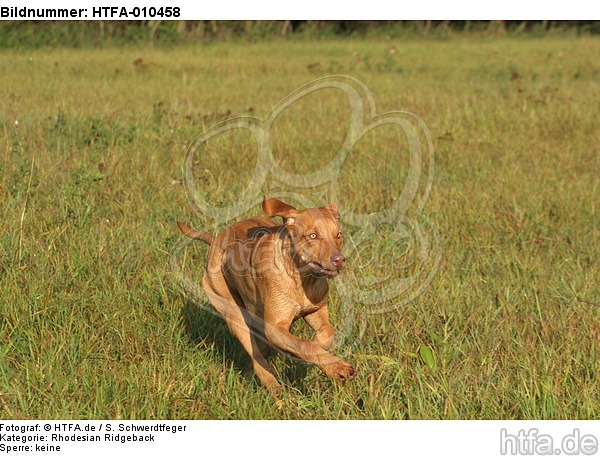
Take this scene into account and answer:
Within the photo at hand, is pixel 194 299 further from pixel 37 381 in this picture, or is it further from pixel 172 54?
pixel 172 54

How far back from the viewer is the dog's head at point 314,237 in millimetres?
3520

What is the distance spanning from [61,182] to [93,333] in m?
2.58

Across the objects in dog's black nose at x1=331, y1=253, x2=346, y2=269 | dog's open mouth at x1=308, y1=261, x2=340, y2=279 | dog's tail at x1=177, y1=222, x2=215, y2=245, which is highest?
dog's black nose at x1=331, y1=253, x2=346, y2=269

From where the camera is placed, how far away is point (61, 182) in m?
6.55

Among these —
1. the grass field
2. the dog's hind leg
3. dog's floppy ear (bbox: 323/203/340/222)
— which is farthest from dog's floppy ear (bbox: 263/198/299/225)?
the grass field

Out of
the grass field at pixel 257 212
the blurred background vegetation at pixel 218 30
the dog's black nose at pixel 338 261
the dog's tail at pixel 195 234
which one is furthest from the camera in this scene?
the blurred background vegetation at pixel 218 30

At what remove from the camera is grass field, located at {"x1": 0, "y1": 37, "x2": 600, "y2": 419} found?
3840 mm

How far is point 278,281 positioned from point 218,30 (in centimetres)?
1633

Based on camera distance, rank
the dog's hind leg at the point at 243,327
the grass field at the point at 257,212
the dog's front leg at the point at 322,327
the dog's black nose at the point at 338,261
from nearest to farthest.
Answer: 1. the dog's black nose at the point at 338,261
2. the dog's front leg at the point at 322,327
3. the grass field at the point at 257,212
4. the dog's hind leg at the point at 243,327

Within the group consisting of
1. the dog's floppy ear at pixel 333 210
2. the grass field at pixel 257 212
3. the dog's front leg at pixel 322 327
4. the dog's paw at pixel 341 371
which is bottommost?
the grass field at pixel 257 212

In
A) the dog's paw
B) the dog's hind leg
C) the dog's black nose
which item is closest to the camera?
the dog's paw

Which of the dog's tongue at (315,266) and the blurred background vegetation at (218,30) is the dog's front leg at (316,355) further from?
the blurred background vegetation at (218,30)

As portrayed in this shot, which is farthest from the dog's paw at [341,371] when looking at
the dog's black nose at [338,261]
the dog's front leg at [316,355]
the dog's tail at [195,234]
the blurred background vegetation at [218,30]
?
the blurred background vegetation at [218,30]

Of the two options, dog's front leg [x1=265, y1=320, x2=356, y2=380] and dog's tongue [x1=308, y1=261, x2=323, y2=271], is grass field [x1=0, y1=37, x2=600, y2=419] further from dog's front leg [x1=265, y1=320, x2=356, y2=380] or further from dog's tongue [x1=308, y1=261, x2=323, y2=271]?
dog's tongue [x1=308, y1=261, x2=323, y2=271]
